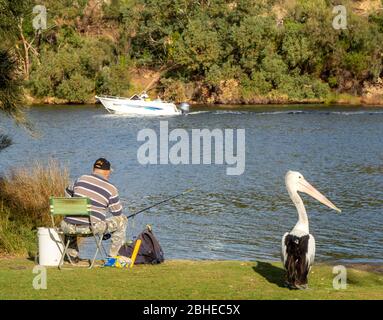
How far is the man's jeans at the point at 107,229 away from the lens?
36.1 ft

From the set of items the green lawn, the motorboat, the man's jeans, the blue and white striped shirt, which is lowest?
the motorboat

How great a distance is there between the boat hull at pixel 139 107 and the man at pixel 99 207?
45.4 meters

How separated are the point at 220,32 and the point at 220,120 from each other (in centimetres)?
2335

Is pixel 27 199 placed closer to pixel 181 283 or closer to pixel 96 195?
pixel 96 195

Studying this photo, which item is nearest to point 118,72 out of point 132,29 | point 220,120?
point 132,29

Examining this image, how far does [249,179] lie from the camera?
90.1 feet

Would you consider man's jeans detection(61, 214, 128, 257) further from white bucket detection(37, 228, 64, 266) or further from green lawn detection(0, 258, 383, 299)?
green lawn detection(0, 258, 383, 299)

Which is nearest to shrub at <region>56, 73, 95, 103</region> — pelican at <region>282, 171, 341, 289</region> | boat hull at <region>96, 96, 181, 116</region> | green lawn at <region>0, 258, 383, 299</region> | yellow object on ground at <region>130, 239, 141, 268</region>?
boat hull at <region>96, 96, 181, 116</region>

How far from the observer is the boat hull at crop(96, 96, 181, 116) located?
5672 centimetres

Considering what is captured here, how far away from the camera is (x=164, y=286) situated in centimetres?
992

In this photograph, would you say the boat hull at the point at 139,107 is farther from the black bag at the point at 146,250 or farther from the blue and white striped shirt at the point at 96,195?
the blue and white striped shirt at the point at 96,195

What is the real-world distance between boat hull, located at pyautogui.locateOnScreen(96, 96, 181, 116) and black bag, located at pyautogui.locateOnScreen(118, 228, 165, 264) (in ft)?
148

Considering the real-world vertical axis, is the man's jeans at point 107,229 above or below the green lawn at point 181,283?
above

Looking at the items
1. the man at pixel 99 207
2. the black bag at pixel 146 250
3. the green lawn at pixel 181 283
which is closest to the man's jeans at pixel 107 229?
the man at pixel 99 207
